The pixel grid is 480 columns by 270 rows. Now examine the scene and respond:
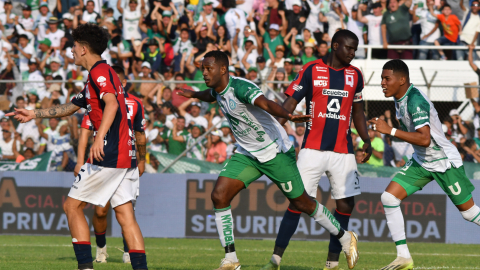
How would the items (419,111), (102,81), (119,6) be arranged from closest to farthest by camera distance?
1. (102,81)
2. (419,111)
3. (119,6)

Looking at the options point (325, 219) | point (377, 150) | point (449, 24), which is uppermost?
point (449, 24)

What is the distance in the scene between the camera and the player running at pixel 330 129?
7.31 metres

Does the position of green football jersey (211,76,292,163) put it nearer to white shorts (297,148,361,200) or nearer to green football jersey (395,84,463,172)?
white shorts (297,148,361,200)

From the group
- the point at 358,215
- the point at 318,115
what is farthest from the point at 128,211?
the point at 358,215

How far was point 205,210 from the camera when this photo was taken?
42.1 ft

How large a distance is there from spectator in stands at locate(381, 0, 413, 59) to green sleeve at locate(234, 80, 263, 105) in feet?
34.7

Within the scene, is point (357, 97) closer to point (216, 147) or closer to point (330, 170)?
point (330, 170)

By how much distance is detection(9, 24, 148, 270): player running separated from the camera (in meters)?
5.90

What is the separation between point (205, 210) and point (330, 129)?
6.01 metres

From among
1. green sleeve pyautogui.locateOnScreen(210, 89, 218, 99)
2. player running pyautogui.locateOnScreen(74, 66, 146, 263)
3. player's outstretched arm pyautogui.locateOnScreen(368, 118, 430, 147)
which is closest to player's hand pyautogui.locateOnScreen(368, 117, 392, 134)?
player's outstretched arm pyautogui.locateOnScreen(368, 118, 430, 147)

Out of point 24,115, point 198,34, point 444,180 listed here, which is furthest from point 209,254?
point 198,34

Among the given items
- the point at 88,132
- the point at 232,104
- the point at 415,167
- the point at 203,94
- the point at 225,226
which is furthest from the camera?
the point at 88,132

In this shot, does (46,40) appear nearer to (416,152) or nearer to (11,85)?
(11,85)

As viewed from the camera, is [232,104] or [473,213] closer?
[232,104]
